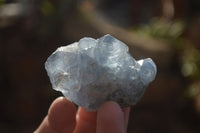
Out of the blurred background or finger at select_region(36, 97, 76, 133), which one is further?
the blurred background

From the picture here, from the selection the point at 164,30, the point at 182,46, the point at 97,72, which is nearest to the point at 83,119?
the point at 97,72

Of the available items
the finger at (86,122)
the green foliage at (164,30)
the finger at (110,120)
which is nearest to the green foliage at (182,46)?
the green foliage at (164,30)

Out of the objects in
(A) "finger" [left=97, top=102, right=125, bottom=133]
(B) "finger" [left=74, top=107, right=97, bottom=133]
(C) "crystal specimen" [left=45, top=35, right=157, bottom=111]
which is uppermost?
(C) "crystal specimen" [left=45, top=35, right=157, bottom=111]

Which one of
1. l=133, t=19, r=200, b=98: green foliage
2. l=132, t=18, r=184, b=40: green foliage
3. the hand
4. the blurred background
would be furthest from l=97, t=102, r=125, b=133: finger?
l=132, t=18, r=184, b=40: green foliage

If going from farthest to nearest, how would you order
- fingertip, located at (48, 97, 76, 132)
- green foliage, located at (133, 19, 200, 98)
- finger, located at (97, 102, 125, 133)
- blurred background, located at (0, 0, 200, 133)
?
green foliage, located at (133, 19, 200, 98), blurred background, located at (0, 0, 200, 133), fingertip, located at (48, 97, 76, 132), finger, located at (97, 102, 125, 133)

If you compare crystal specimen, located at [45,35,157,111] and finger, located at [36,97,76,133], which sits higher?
crystal specimen, located at [45,35,157,111]

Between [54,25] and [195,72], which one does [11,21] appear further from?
[195,72]

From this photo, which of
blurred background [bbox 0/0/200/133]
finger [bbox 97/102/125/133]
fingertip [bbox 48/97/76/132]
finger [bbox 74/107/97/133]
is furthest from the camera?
blurred background [bbox 0/0/200/133]

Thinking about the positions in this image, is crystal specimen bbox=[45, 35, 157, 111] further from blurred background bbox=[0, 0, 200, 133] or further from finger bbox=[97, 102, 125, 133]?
blurred background bbox=[0, 0, 200, 133]
